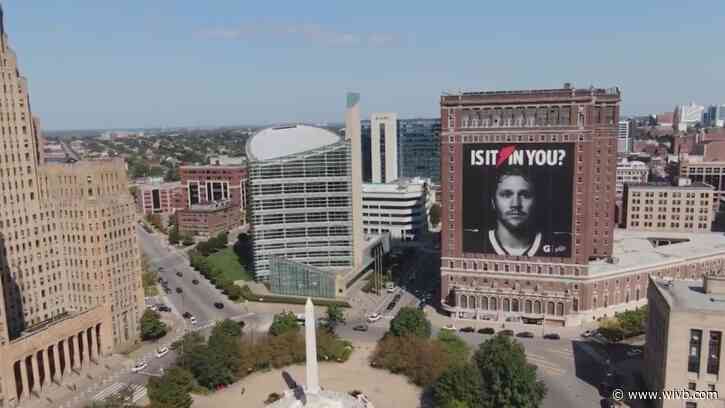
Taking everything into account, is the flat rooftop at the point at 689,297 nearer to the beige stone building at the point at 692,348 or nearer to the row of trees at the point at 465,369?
the beige stone building at the point at 692,348

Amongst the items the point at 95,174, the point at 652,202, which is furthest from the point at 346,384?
the point at 652,202

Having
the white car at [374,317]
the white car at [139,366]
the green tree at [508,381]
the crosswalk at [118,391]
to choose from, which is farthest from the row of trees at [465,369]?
the white car at [139,366]

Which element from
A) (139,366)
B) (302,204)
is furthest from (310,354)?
(302,204)

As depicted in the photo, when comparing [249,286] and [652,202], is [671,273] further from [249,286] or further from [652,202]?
[249,286]

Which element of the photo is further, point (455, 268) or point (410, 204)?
point (410, 204)

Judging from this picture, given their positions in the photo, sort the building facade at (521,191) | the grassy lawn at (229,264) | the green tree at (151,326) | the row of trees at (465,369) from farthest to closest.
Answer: the grassy lawn at (229,264)
the green tree at (151,326)
the building facade at (521,191)
the row of trees at (465,369)
